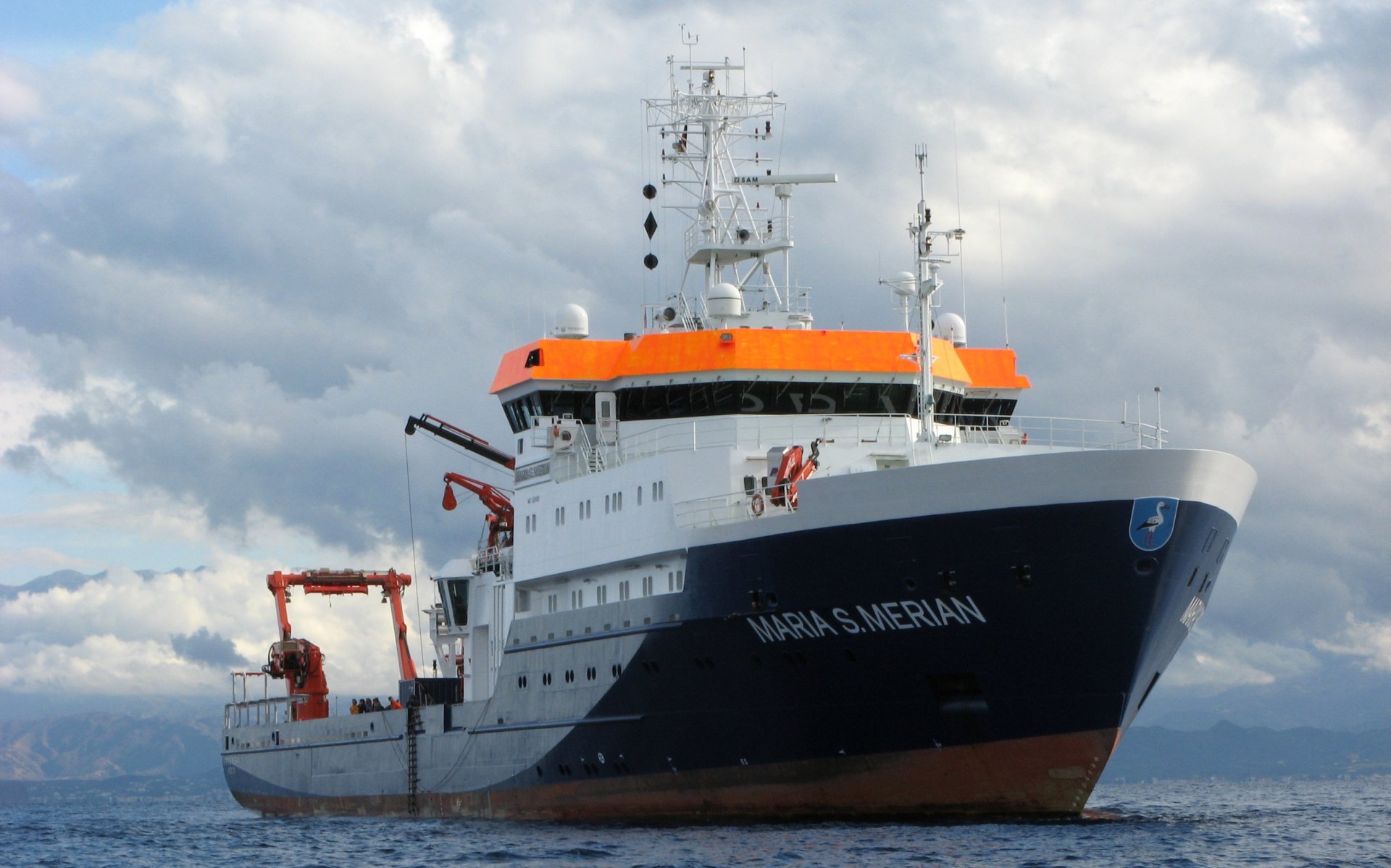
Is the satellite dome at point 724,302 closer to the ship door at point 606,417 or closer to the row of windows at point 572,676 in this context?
the ship door at point 606,417

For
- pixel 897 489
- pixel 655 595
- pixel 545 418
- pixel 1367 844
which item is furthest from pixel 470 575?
pixel 1367 844

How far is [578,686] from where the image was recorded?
99.8ft

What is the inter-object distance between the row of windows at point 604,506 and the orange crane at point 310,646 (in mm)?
14166

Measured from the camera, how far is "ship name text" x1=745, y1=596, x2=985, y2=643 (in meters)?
24.6

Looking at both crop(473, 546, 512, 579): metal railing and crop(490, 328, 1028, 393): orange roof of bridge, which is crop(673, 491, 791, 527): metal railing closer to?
crop(490, 328, 1028, 393): orange roof of bridge

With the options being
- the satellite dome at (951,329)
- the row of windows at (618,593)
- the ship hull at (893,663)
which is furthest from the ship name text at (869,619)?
the satellite dome at (951,329)

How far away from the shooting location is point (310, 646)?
47844 mm

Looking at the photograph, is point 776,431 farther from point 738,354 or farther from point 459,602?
point 459,602

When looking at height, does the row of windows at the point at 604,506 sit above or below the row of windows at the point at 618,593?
above

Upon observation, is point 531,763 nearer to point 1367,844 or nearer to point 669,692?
point 669,692

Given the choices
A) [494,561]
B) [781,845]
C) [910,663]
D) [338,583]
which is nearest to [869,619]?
[910,663]

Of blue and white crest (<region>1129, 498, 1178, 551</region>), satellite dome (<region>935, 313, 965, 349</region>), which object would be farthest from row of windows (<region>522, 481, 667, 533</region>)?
A: satellite dome (<region>935, 313, 965, 349</region>)

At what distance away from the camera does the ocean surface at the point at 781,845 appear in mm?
22641

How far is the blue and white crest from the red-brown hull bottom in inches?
124
